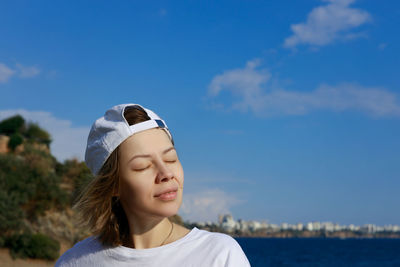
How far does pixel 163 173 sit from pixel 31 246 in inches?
835

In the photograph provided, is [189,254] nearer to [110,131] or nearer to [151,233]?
[151,233]

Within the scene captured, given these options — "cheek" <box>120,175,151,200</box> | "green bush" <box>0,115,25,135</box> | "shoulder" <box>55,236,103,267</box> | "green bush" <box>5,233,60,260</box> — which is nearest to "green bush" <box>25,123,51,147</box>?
"green bush" <box>0,115,25,135</box>

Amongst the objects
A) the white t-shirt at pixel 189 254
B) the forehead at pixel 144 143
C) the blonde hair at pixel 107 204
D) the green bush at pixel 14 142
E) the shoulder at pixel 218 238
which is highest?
the green bush at pixel 14 142

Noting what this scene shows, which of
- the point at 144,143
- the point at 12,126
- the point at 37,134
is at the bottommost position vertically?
the point at 144,143

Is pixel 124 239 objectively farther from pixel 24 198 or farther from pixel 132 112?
pixel 24 198

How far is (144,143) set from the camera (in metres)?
1.75

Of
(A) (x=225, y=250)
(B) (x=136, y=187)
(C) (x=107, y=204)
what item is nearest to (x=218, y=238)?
(A) (x=225, y=250)

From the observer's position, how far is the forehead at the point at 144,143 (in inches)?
69.0

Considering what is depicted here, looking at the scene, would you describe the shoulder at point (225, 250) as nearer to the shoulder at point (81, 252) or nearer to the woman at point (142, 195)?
the woman at point (142, 195)

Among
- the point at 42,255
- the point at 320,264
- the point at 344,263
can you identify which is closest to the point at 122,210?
the point at 42,255

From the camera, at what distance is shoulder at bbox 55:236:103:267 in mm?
1965

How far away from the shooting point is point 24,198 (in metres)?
23.5

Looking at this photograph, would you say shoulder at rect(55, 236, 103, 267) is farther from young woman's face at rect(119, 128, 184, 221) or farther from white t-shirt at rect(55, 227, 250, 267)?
young woman's face at rect(119, 128, 184, 221)

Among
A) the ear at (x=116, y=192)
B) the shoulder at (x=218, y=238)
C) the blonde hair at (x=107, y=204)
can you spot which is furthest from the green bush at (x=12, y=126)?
the shoulder at (x=218, y=238)
